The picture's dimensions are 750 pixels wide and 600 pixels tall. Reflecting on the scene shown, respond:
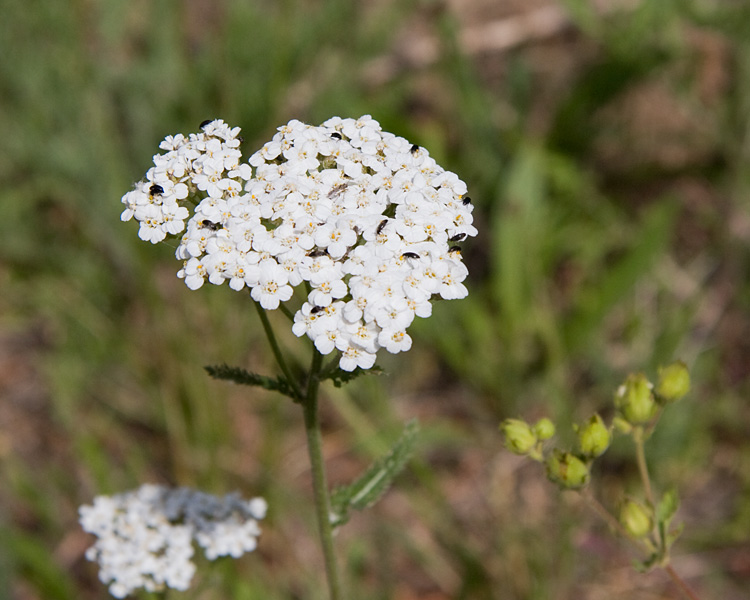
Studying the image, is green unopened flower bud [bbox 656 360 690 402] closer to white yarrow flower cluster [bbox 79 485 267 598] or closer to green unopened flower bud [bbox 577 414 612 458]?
green unopened flower bud [bbox 577 414 612 458]

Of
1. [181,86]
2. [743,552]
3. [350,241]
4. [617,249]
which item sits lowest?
[743,552]

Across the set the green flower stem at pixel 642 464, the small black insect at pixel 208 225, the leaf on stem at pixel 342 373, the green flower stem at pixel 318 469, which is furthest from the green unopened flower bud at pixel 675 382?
the small black insect at pixel 208 225

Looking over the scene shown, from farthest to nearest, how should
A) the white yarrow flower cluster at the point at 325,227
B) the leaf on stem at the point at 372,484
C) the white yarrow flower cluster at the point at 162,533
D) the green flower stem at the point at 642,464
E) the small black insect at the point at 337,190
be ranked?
the white yarrow flower cluster at the point at 162,533 → the leaf on stem at the point at 372,484 → the green flower stem at the point at 642,464 → the small black insect at the point at 337,190 → the white yarrow flower cluster at the point at 325,227

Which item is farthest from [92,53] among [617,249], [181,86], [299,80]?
[617,249]

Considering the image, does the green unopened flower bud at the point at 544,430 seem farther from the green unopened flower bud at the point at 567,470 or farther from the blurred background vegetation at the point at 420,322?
the blurred background vegetation at the point at 420,322

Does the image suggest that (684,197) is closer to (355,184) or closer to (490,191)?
(490,191)

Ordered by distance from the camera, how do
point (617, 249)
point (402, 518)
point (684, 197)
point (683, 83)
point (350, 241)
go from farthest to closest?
point (684, 197) < point (617, 249) < point (683, 83) < point (402, 518) < point (350, 241)
